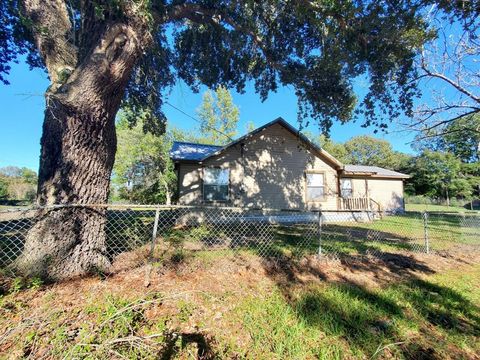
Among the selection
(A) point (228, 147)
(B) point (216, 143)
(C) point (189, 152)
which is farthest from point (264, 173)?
(B) point (216, 143)

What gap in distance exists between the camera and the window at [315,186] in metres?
12.9

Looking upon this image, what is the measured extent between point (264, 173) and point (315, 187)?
3235mm

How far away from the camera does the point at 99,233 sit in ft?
12.8

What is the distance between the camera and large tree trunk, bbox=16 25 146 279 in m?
3.42

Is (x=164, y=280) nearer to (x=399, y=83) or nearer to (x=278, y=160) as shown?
(x=399, y=83)

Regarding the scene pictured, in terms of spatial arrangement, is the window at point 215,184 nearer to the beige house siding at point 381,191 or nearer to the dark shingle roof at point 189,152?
the dark shingle roof at point 189,152

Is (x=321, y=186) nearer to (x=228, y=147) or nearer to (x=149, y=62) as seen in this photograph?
(x=228, y=147)

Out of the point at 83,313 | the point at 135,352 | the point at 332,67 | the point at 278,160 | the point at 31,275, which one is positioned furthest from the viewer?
the point at 278,160

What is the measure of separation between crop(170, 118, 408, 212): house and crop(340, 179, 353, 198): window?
130cm

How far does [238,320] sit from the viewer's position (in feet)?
9.30

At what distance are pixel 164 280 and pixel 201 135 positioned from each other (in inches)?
1106

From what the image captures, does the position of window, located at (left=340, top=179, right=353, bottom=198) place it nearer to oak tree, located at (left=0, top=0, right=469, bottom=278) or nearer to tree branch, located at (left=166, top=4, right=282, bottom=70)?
oak tree, located at (left=0, top=0, right=469, bottom=278)

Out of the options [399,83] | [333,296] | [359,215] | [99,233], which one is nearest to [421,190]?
[359,215]

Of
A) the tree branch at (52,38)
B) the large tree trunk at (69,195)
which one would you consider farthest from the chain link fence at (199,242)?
the tree branch at (52,38)
